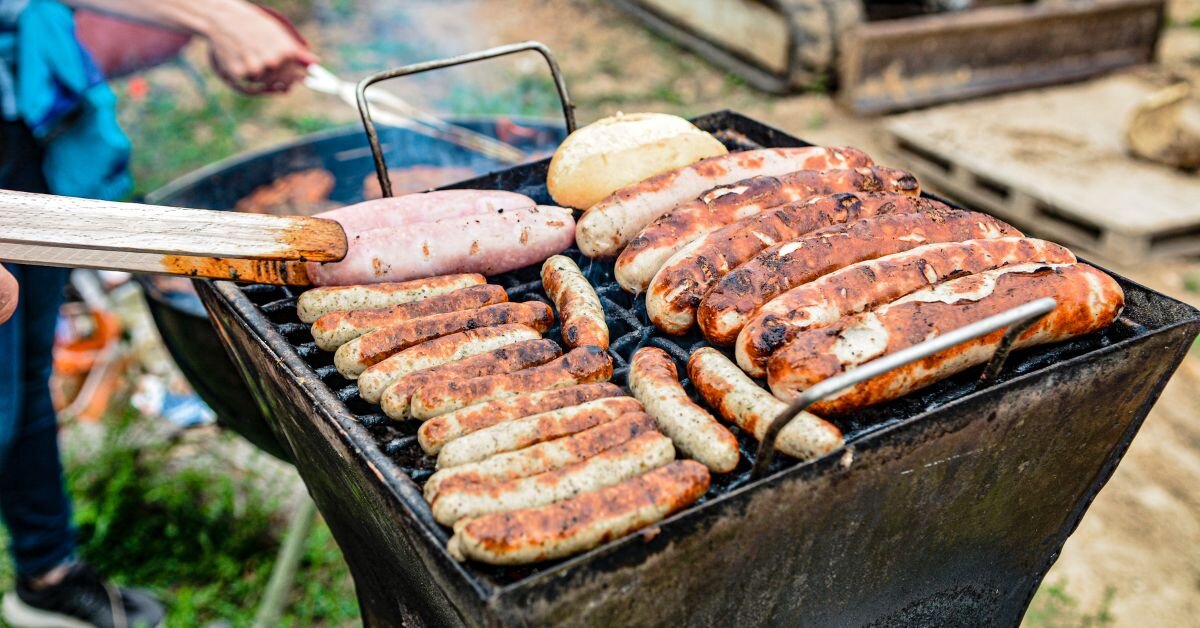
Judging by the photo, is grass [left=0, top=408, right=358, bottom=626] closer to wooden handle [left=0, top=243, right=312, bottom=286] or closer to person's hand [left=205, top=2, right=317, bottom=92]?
person's hand [left=205, top=2, right=317, bottom=92]

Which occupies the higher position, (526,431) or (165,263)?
(165,263)

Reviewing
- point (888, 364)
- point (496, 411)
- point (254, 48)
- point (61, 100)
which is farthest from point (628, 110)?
point (888, 364)

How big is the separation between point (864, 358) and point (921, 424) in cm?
19

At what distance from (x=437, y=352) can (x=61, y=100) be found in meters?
2.26

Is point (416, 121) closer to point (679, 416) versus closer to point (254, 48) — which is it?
point (254, 48)

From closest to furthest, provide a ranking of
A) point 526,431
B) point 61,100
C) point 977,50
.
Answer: point 526,431 → point 61,100 → point 977,50

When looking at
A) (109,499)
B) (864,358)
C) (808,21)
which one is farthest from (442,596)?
(808,21)

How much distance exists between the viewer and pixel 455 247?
258cm

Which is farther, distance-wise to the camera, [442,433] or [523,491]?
[442,433]

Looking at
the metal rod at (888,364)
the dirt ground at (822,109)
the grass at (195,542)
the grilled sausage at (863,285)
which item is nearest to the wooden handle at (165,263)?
the grilled sausage at (863,285)

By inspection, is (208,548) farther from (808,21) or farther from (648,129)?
(808,21)

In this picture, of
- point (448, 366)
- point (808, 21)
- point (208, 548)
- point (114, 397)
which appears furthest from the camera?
point (808, 21)

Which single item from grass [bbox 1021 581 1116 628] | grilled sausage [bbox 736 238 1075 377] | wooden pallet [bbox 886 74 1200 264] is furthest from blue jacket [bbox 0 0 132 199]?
wooden pallet [bbox 886 74 1200 264]

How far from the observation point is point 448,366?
2141 mm
